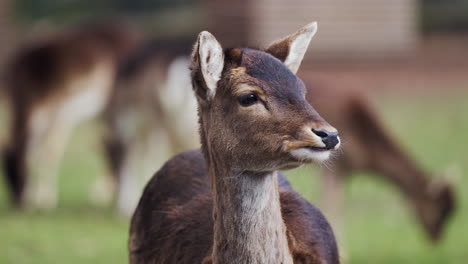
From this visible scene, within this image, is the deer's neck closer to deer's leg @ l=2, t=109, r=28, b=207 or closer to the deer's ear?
the deer's ear

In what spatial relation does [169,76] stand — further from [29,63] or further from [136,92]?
[29,63]

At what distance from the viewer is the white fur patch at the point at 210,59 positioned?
14.2 feet

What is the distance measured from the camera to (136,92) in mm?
11719

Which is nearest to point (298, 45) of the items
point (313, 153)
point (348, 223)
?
point (313, 153)

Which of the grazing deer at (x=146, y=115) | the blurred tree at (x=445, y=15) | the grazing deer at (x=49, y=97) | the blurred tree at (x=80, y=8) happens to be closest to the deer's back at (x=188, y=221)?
the grazing deer at (x=146, y=115)

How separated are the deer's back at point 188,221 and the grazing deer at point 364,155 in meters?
4.50

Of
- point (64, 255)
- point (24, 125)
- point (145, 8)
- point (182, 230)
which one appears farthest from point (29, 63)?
point (145, 8)

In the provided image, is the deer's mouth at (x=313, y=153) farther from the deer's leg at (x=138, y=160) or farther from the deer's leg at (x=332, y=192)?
the deer's leg at (x=138, y=160)

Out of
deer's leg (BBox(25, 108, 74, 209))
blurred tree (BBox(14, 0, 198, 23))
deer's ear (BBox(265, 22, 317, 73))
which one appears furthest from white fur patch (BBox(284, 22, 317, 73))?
blurred tree (BBox(14, 0, 198, 23))

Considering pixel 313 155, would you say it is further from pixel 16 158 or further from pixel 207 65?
pixel 16 158

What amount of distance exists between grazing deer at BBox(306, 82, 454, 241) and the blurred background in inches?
10.2

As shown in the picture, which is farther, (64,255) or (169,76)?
(169,76)

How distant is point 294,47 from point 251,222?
0.85 meters

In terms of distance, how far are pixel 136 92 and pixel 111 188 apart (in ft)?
4.37
